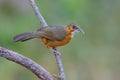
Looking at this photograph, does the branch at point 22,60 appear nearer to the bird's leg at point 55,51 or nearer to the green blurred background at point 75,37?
the bird's leg at point 55,51

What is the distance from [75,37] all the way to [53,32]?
2.62 metres

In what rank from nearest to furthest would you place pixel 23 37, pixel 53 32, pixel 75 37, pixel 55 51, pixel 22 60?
pixel 22 60 → pixel 23 37 → pixel 55 51 → pixel 53 32 → pixel 75 37

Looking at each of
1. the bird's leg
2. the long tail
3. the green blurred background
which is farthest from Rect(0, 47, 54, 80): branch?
the green blurred background

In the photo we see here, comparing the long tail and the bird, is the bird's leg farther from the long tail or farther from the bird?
the long tail

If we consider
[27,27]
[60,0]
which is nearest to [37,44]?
[27,27]

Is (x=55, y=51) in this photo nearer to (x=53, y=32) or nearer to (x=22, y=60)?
(x=53, y=32)

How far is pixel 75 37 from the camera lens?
24.4 feet

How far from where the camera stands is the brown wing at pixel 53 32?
4.73 metres

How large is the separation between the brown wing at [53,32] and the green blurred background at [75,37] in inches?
68.4

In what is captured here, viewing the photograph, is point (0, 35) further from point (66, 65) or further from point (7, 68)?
point (66, 65)

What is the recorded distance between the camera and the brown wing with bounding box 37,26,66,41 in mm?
4727

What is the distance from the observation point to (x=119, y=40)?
25.9 ft

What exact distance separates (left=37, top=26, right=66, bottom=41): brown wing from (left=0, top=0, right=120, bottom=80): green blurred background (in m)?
1.74

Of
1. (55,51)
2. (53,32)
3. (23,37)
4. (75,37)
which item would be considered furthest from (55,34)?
(75,37)
